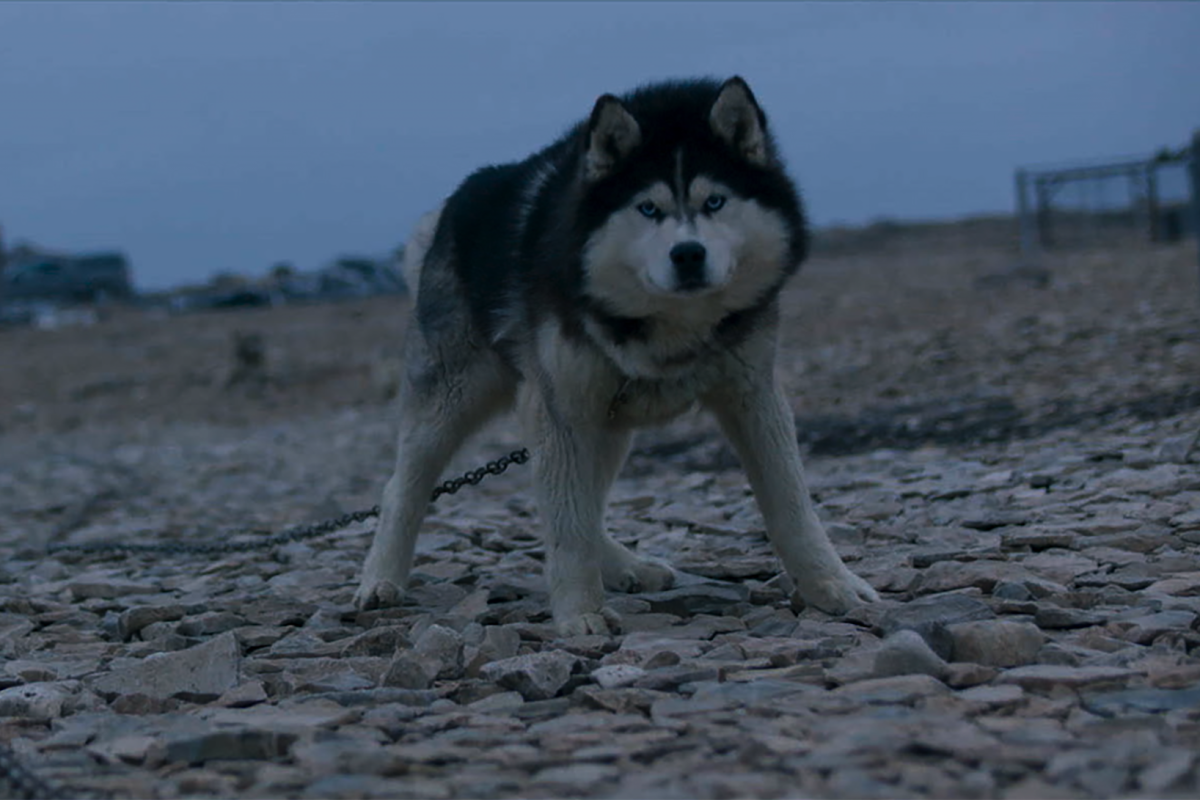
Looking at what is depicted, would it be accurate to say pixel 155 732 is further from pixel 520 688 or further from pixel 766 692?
pixel 766 692

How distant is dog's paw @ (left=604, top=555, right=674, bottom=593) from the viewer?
21.4 ft

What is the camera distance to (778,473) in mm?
5836

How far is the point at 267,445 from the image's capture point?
17.0m

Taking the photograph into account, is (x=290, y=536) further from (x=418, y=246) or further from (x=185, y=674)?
(x=185, y=674)

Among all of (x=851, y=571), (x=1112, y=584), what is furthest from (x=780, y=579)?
(x=1112, y=584)

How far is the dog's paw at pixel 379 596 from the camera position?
643cm

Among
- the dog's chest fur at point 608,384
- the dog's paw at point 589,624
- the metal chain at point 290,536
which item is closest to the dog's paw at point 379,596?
the metal chain at point 290,536

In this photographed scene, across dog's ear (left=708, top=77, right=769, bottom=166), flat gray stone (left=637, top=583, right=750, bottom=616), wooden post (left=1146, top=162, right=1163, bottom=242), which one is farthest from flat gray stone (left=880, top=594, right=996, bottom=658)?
wooden post (left=1146, top=162, right=1163, bottom=242)

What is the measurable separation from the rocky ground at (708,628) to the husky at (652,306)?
45 centimetres

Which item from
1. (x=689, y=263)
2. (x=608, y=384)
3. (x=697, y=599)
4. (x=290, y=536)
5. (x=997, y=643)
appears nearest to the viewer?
(x=997, y=643)

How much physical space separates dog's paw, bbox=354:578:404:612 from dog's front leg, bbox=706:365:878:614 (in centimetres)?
161

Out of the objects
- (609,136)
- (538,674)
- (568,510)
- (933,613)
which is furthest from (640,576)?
(538,674)

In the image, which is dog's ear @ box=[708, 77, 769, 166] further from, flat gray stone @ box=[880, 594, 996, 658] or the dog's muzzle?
flat gray stone @ box=[880, 594, 996, 658]

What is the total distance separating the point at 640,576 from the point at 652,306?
57.0 inches
